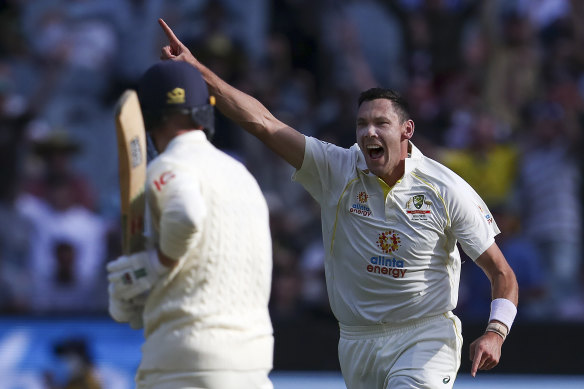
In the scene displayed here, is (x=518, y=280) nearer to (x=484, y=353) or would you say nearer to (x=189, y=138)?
(x=484, y=353)

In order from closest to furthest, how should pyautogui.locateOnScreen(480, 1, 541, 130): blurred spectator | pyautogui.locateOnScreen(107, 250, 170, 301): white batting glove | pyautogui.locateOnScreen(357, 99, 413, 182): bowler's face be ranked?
pyautogui.locateOnScreen(107, 250, 170, 301): white batting glove → pyautogui.locateOnScreen(357, 99, 413, 182): bowler's face → pyautogui.locateOnScreen(480, 1, 541, 130): blurred spectator

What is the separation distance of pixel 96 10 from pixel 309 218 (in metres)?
3.65

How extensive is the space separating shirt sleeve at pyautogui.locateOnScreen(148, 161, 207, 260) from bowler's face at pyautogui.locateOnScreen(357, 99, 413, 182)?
5.15ft

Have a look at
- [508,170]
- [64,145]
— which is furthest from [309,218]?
[64,145]

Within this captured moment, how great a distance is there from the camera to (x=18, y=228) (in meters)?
10.0

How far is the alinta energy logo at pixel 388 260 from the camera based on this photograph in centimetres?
502

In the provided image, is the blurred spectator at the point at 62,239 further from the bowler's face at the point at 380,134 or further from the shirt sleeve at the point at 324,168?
the bowler's face at the point at 380,134

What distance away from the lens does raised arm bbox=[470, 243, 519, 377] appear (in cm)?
466

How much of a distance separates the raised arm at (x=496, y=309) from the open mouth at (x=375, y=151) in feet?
2.33

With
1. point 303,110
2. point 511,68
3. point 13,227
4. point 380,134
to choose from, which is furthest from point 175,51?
point 511,68

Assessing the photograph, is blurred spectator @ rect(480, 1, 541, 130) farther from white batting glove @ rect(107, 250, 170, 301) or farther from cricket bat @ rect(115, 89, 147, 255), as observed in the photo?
white batting glove @ rect(107, 250, 170, 301)

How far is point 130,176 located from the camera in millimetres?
3717

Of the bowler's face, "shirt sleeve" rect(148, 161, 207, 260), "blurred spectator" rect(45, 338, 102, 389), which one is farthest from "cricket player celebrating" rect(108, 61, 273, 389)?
"blurred spectator" rect(45, 338, 102, 389)

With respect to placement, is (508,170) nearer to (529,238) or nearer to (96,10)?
(529,238)
